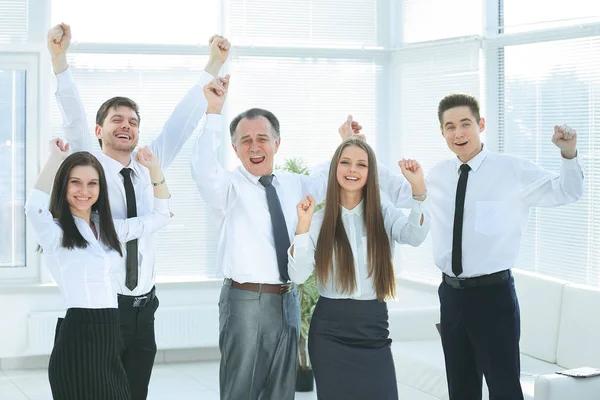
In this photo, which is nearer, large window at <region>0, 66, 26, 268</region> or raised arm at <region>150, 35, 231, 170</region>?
raised arm at <region>150, 35, 231, 170</region>

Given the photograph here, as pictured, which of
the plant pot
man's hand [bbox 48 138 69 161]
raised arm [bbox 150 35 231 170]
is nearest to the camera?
man's hand [bbox 48 138 69 161]

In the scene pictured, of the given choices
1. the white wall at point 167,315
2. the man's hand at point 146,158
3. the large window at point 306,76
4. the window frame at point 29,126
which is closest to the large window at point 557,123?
the large window at point 306,76

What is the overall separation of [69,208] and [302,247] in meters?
0.96

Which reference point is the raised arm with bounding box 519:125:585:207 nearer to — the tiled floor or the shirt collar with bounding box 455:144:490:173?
the shirt collar with bounding box 455:144:490:173

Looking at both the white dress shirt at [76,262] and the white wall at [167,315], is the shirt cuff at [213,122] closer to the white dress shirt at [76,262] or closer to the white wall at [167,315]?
the white dress shirt at [76,262]

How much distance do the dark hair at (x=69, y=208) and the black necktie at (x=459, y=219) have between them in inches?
60.0

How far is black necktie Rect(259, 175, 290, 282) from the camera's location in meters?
3.65

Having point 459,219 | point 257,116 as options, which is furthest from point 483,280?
point 257,116

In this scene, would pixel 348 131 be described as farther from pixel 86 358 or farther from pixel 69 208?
pixel 86 358

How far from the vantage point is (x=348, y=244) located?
3.60m

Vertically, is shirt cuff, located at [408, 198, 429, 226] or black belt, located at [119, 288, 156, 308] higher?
shirt cuff, located at [408, 198, 429, 226]

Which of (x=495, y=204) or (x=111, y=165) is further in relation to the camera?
(x=495, y=204)

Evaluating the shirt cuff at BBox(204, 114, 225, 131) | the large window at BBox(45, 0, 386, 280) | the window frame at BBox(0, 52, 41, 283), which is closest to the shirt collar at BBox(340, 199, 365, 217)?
the shirt cuff at BBox(204, 114, 225, 131)

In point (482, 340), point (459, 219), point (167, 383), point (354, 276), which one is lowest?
point (167, 383)
